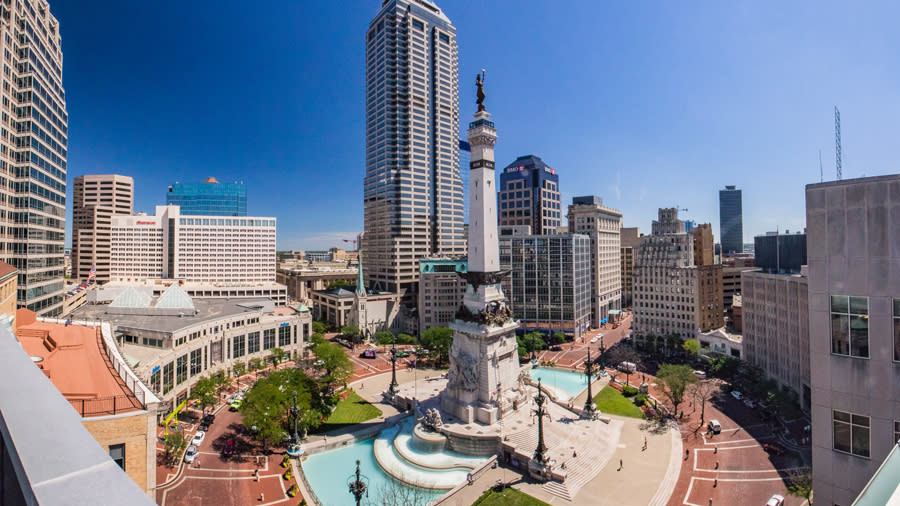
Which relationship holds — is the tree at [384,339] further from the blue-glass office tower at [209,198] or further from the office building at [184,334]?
the blue-glass office tower at [209,198]

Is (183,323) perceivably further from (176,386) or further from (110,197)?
(110,197)

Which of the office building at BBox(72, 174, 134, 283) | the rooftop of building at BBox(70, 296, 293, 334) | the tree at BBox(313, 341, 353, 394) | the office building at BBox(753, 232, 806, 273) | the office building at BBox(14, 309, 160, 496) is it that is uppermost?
the office building at BBox(72, 174, 134, 283)

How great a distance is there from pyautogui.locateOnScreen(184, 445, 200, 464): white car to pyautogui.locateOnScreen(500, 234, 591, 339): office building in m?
65.7

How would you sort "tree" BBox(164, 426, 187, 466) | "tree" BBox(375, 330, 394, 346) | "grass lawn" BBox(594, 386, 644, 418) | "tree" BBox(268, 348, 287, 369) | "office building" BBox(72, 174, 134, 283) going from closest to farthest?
"tree" BBox(164, 426, 187, 466)
"grass lawn" BBox(594, 386, 644, 418)
"tree" BBox(268, 348, 287, 369)
"tree" BBox(375, 330, 394, 346)
"office building" BBox(72, 174, 134, 283)

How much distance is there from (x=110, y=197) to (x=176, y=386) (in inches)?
5496

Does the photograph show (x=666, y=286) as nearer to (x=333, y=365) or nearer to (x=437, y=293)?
(x=437, y=293)

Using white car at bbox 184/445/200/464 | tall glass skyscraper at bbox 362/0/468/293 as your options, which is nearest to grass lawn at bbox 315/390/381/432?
white car at bbox 184/445/200/464

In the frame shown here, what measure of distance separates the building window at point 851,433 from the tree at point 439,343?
185 feet

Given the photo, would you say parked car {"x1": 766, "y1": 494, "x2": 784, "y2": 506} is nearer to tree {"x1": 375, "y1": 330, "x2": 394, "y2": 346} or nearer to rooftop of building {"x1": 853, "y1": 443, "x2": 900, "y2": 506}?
rooftop of building {"x1": 853, "y1": 443, "x2": 900, "y2": 506}

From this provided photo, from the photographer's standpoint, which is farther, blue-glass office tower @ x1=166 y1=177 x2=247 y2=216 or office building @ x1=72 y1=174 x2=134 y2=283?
blue-glass office tower @ x1=166 y1=177 x2=247 y2=216

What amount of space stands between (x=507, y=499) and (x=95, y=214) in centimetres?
16677

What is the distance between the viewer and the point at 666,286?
270 ft

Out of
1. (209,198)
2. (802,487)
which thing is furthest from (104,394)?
(209,198)

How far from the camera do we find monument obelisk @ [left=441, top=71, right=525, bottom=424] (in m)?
45.7
